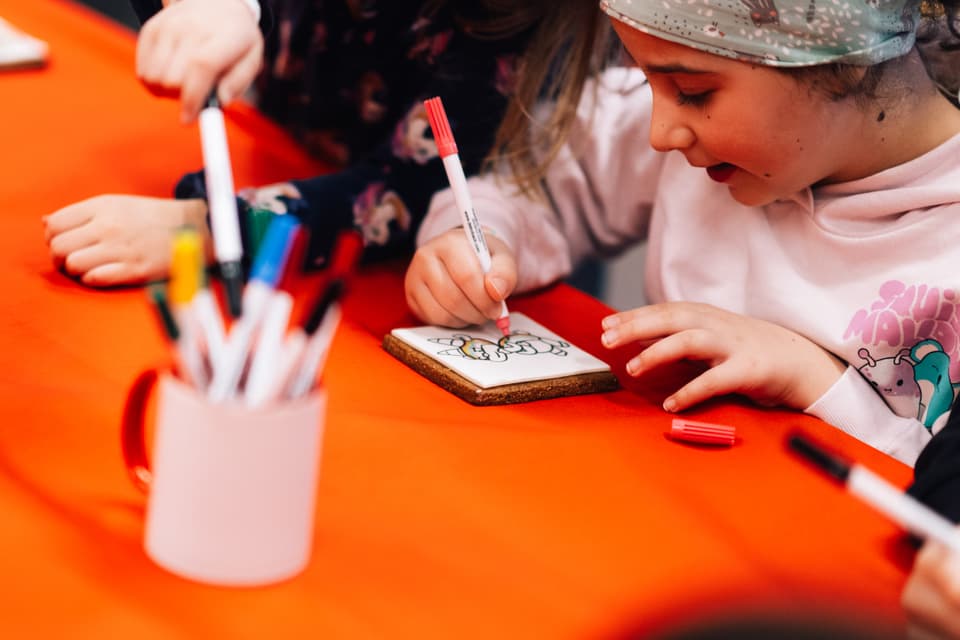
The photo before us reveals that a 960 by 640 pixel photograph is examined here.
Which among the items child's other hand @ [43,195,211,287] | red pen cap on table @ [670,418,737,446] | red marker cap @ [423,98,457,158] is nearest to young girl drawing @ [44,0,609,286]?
child's other hand @ [43,195,211,287]

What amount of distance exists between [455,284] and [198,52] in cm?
20

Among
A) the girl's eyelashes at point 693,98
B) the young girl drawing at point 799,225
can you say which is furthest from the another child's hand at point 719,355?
the girl's eyelashes at point 693,98

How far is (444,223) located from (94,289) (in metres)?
0.24

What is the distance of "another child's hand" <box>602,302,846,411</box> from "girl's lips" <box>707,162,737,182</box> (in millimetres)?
93

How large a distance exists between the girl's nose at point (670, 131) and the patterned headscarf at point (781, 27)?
5 cm

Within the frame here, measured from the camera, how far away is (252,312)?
0.38 meters

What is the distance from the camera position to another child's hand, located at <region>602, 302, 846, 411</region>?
621 mm

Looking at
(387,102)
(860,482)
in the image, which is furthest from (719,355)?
(387,102)

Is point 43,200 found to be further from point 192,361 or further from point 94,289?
point 192,361

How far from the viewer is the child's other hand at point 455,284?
26.5 inches

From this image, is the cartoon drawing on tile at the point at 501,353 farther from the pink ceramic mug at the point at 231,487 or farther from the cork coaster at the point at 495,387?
the pink ceramic mug at the point at 231,487

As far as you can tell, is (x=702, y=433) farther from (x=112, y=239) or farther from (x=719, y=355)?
(x=112, y=239)

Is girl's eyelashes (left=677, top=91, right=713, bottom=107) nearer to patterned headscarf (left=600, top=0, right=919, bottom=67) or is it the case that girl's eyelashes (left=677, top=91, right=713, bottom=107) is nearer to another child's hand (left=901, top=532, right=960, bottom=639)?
patterned headscarf (left=600, top=0, right=919, bottom=67)

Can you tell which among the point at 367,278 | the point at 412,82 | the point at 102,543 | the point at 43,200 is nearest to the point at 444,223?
the point at 367,278
